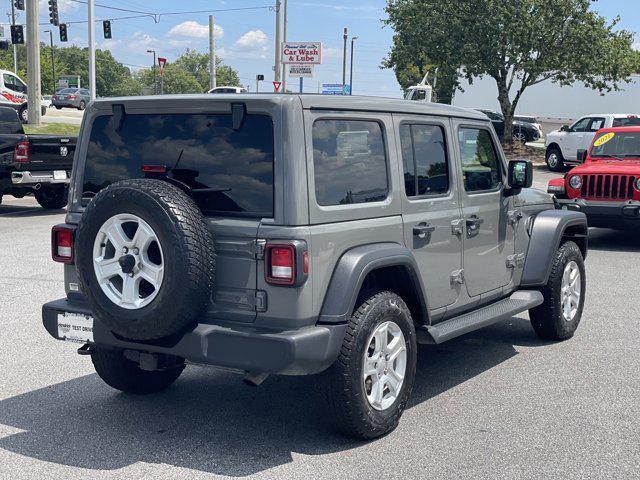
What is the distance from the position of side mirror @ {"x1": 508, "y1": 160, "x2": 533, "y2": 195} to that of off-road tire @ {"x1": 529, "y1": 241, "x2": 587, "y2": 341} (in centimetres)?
83

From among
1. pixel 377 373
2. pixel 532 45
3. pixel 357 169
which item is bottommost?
pixel 377 373

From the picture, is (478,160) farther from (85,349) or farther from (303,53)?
(303,53)

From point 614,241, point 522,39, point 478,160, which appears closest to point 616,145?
point 614,241

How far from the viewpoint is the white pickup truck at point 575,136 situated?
2597cm

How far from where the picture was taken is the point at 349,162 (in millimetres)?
4840

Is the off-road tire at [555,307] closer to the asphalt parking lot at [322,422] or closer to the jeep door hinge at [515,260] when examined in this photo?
the asphalt parking lot at [322,422]

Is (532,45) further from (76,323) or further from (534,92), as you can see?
(76,323)

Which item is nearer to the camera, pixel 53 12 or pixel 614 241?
pixel 614 241

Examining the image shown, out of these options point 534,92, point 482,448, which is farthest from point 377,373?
point 534,92

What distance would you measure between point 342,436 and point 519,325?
350cm

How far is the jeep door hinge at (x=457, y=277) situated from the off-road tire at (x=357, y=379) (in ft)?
2.90

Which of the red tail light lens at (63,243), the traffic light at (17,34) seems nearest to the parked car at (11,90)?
the traffic light at (17,34)

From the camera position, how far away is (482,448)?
472cm

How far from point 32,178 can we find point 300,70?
2072 centimetres
